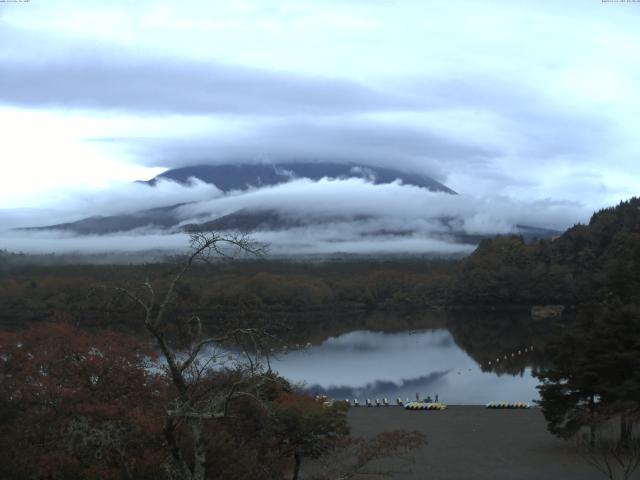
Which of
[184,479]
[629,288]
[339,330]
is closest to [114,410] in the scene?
[184,479]

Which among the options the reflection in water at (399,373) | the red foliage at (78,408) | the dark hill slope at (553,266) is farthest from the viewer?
the dark hill slope at (553,266)

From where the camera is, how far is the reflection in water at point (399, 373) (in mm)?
27812

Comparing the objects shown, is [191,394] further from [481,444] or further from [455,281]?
[455,281]

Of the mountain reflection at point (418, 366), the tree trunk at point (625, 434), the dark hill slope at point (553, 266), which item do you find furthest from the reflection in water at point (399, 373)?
the dark hill slope at point (553, 266)

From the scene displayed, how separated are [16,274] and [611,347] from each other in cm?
6641

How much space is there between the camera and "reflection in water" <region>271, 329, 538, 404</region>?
91.2ft

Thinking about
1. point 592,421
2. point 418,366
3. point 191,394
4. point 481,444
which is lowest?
point 418,366

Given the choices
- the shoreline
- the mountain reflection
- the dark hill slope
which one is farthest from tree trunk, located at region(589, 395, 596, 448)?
the dark hill slope

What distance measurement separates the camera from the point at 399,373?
A: 33906 mm

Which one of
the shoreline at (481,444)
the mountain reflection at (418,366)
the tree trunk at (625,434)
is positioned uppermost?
the tree trunk at (625,434)

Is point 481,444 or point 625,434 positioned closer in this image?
point 625,434

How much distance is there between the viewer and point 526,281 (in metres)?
70.6

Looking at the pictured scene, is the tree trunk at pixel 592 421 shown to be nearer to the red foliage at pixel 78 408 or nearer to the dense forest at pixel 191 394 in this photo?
the dense forest at pixel 191 394

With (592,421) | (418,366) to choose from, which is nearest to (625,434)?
(592,421)
